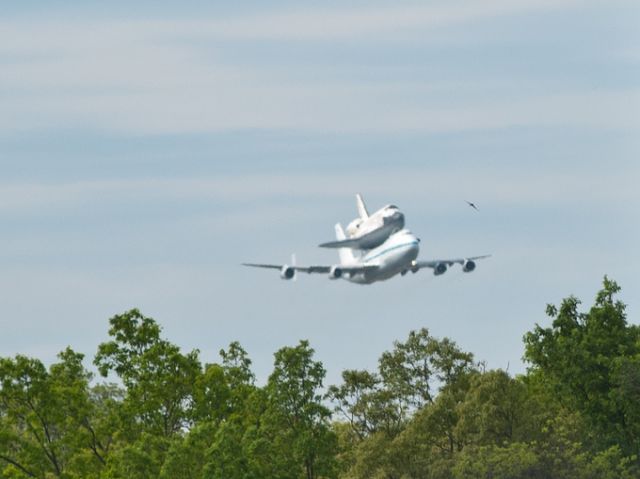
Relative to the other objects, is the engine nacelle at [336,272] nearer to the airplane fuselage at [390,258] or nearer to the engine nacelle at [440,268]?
the airplane fuselage at [390,258]

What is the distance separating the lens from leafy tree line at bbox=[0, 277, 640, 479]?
11669cm

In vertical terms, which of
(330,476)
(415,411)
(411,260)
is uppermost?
(411,260)

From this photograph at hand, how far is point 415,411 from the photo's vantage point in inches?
5536

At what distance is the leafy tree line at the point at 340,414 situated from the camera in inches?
4594

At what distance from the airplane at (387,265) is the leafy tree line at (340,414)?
543 centimetres

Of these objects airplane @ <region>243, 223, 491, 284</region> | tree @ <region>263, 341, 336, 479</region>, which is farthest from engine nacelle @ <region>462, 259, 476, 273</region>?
tree @ <region>263, 341, 336, 479</region>

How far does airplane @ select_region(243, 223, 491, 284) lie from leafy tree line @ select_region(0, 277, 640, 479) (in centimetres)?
543

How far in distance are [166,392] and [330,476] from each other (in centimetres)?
1155

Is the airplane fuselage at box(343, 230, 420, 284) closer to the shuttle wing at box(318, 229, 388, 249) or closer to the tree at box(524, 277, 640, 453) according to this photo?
the shuttle wing at box(318, 229, 388, 249)

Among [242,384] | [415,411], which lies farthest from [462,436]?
[242,384]

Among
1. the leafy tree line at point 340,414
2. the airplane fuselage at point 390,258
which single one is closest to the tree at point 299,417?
the leafy tree line at point 340,414

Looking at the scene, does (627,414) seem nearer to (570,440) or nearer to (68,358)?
(570,440)

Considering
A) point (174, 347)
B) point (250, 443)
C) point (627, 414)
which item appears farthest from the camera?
point (627, 414)

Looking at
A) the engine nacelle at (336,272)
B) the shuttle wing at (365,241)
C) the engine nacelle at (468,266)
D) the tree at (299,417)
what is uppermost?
the shuttle wing at (365,241)
